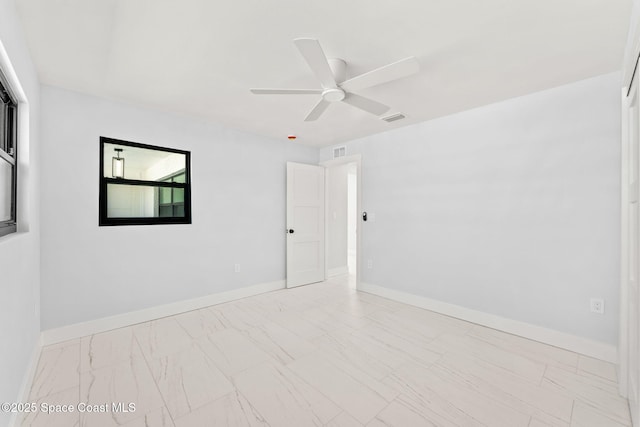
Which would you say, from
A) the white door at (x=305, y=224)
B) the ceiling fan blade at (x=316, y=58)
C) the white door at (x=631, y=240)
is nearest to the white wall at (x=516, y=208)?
the white door at (x=631, y=240)

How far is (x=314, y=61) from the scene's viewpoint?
1721 millimetres

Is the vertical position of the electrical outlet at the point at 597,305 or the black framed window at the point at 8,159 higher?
the black framed window at the point at 8,159

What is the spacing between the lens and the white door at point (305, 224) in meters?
4.38

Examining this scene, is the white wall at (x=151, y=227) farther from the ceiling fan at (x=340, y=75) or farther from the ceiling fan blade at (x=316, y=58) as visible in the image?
the ceiling fan blade at (x=316, y=58)

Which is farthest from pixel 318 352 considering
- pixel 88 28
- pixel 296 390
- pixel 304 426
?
pixel 88 28

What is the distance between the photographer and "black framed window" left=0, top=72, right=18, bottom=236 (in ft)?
5.34

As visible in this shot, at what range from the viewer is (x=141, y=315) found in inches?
119

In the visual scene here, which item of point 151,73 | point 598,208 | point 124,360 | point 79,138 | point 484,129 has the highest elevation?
point 151,73

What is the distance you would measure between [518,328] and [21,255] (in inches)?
158

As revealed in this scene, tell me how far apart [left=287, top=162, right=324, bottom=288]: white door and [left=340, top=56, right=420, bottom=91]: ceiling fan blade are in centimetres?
245

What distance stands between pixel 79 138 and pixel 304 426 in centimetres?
314

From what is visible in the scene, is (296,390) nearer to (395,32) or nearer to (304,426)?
(304,426)

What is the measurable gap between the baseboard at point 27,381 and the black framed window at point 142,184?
1169 mm

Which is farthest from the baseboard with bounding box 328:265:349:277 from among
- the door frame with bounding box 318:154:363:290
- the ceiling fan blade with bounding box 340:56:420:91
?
the ceiling fan blade with bounding box 340:56:420:91
